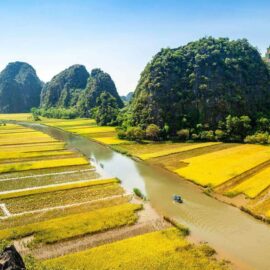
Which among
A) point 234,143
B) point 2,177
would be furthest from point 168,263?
point 234,143

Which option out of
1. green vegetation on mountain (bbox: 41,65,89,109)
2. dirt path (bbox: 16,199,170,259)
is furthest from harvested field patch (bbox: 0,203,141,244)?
green vegetation on mountain (bbox: 41,65,89,109)

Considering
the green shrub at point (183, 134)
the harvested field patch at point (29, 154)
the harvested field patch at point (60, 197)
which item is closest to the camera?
the harvested field patch at point (60, 197)

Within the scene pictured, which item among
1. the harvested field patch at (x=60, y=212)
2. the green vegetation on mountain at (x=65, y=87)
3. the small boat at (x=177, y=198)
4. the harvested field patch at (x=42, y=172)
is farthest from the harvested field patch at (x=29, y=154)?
the green vegetation on mountain at (x=65, y=87)

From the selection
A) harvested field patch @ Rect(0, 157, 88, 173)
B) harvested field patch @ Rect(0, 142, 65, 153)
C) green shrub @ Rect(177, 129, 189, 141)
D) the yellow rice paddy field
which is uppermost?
green shrub @ Rect(177, 129, 189, 141)

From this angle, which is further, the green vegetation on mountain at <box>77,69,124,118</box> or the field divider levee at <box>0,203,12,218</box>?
the green vegetation on mountain at <box>77,69,124,118</box>

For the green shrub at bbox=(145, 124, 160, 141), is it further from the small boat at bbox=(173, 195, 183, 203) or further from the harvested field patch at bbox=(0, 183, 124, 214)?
the small boat at bbox=(173, 195, 183, 203)

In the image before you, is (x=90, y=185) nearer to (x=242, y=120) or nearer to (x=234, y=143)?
(x=234, y=143)

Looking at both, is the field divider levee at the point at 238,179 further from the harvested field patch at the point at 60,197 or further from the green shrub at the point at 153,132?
the green shrub at the point at 153,132
